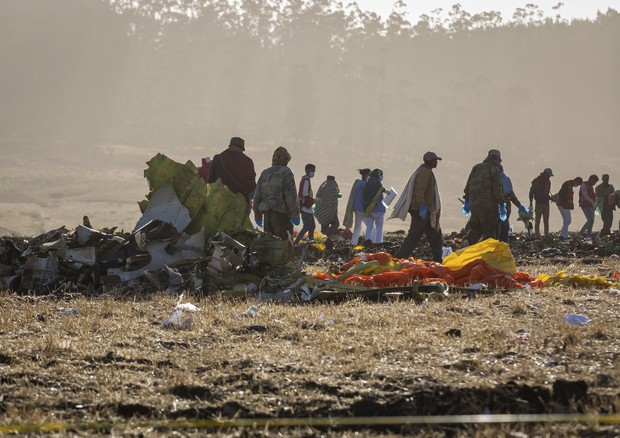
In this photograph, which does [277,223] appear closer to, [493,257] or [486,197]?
[493,257]

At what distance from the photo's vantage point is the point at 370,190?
59.1 ft

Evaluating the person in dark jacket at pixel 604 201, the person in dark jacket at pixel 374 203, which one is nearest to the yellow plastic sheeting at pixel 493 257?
the person in dark jacket at pixel 374 203

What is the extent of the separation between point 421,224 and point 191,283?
11.9ft

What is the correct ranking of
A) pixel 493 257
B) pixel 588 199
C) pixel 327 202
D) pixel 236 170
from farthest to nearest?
pixel 588 199 < pixel 327 202 < pixel 236 170 < pixel 493 257

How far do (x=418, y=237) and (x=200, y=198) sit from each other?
2.95 m

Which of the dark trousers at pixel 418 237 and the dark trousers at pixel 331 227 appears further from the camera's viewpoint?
the dark trousers at pixel 331 227

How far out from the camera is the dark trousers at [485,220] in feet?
40.1

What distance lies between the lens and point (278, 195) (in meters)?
10.9

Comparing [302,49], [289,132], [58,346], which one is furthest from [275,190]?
[302,49]

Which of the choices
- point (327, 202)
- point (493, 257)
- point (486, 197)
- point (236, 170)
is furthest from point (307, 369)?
point (327, 202)

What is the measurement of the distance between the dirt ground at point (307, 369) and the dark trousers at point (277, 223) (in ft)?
11.6

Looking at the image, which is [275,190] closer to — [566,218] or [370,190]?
[370,190]

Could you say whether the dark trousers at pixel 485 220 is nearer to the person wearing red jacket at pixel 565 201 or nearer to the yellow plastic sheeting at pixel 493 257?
the yellow plastic sheeting at pixel 493 257

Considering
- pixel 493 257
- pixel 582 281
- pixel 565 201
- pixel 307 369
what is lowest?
pixel 307 369
